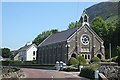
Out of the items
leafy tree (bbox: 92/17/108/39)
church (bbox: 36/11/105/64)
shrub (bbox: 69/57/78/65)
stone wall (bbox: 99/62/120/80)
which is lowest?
stone wall (bbox: 99/62/120/80)

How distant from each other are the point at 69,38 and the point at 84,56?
18.6ft

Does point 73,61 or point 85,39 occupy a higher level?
point 85,39

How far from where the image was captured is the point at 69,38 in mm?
71688

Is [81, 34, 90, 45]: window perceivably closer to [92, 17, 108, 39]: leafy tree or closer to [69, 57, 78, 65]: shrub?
[69, 57, 78, 65]: shrub

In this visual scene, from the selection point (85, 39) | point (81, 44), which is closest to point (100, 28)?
point (85, 39)

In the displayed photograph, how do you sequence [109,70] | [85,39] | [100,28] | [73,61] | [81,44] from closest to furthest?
[109,70] < [73,61] < [81,44] < [85,39] < [100,28]

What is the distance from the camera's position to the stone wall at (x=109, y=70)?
65.9ft

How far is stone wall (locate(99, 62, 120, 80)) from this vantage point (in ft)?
65.9

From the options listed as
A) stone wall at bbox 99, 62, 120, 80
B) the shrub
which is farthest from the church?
stone wall at bbox 99, 62, 120, 80

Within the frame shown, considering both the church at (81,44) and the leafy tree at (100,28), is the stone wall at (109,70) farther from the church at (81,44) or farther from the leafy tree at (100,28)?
the leafy tree at (100,28)

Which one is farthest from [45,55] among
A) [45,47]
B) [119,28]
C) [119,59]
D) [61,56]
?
[119,59]

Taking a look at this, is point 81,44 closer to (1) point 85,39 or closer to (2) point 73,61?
(1) point 85,39

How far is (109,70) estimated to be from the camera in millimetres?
20516

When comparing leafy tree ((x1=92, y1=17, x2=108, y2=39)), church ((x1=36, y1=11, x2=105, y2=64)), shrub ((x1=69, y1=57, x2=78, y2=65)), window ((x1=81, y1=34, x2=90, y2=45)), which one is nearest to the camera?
shrub ((x1=69, y1=57, x2=78, y2=65))
